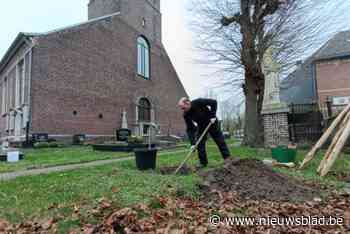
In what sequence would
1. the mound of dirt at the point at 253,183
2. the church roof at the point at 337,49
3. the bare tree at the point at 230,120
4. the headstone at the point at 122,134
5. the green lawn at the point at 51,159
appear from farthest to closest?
the bare tree at the point at 230,120 → the church roof at the point at 337,49 → the headstone at the point at 122,134 → the green lawn at the point at 51,159 → the mound of dirt at the point at 253,183

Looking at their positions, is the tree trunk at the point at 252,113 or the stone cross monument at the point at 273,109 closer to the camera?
the stone cross monument at the point at 273,109

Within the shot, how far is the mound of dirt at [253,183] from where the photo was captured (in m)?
2.87

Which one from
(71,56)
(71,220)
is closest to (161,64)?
(71,56)

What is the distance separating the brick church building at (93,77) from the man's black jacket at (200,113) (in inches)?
391

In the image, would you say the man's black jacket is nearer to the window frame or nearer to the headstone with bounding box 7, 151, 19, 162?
the headstone with bounding box 7, 151, 19, 162

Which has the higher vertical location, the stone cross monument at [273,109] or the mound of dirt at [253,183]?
the stone cross monument at [273,109]

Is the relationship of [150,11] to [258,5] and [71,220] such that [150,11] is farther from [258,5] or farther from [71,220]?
[71,220]

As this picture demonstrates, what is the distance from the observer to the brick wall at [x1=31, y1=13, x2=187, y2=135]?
12141mm

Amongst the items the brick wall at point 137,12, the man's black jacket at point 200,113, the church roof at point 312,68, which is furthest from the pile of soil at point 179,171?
the brick wall at point 137,12

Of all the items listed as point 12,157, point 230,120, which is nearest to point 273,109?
point 12,157

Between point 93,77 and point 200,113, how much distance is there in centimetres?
1172

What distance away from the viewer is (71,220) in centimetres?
207

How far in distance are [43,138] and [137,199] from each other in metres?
11.0

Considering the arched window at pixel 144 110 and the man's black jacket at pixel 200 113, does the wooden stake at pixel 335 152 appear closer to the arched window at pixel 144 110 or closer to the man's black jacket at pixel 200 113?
the man's black jacket at pixel 200 113
